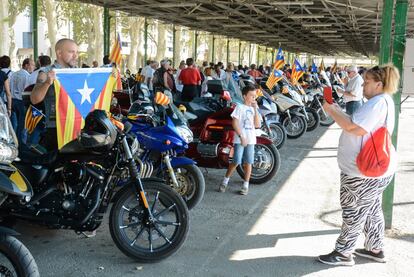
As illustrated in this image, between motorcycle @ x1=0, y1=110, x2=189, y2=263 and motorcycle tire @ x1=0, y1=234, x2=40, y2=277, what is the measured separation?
1000 mm

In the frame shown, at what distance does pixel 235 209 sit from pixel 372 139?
227 centimetres

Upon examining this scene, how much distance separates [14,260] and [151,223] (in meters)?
1.33

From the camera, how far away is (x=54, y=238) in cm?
455

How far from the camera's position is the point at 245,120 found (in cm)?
621

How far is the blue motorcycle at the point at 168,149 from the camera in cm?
516

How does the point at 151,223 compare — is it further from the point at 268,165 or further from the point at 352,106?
the point at 352,106

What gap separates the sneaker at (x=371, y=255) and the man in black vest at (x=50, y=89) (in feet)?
9.20

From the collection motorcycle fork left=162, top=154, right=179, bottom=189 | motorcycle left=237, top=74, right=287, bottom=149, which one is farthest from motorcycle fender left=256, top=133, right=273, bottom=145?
motorcycle left=237, top=74, right=287, bottom=149

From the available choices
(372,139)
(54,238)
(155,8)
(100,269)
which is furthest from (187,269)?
(155,8)

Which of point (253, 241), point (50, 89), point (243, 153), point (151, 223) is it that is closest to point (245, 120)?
point (243, 153)

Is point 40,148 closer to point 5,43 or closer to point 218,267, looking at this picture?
point 218,267

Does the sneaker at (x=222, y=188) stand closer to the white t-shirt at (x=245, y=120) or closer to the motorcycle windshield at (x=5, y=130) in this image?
the white t-shirt at (x=245, y=120)

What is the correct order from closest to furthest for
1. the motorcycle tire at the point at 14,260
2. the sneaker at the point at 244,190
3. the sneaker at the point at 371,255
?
the motorcycle tire at the point at 14,260, the sneaker at the point at 371,255, the sneaker at the point at 244,190

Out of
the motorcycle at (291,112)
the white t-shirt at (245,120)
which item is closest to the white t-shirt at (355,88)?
the motorcycle at (291,112)
